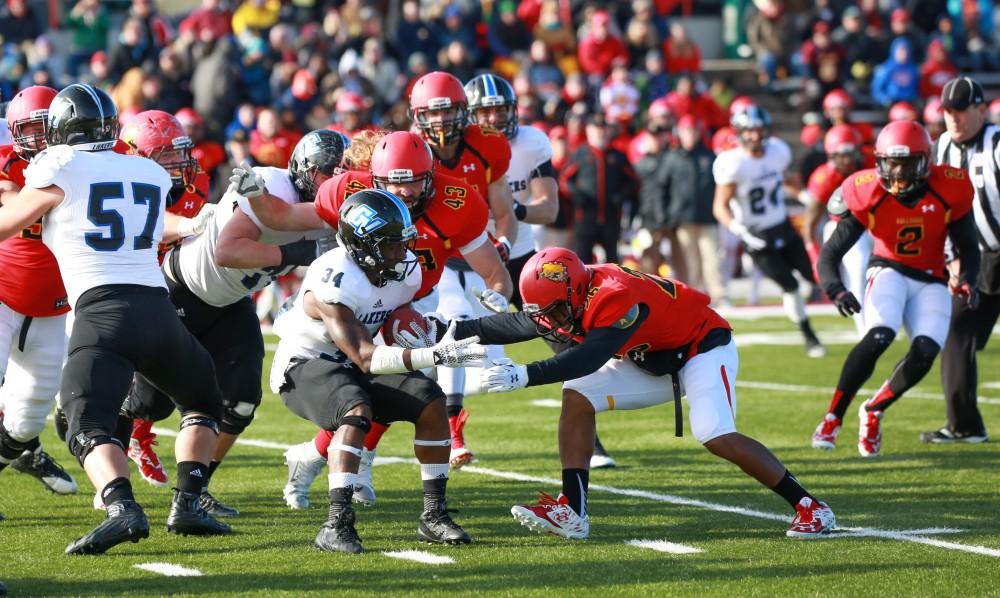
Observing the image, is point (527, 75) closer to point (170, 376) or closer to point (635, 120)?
point (635, 120)

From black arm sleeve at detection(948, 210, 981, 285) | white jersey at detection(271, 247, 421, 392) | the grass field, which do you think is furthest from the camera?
black arm sleeve at detection(948, 210, 981, 285)

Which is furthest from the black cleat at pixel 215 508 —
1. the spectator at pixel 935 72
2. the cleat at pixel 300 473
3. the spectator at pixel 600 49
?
the spectator at pixel 935 72

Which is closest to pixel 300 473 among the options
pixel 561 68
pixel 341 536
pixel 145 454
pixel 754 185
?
pixel 341 536

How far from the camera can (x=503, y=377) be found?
5.23 metres

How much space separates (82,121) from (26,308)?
104 centimetres

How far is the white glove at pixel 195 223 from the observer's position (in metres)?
6.23

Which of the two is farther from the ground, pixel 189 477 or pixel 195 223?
pixel 195 223

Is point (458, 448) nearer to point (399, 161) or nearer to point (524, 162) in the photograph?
point (524, 162)

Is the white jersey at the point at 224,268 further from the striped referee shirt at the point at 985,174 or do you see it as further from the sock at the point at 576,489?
the striped referee shirt at the point at 985,174

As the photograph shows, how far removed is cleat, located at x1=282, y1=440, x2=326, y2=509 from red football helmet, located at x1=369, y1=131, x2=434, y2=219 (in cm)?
112

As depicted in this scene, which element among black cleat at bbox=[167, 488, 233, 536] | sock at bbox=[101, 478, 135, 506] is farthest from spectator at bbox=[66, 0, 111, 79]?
sock at bbox=[101, 478, 135, 506]

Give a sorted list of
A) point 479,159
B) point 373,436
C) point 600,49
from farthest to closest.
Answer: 1. point 600,49
2. point 479,159
3. point 373,436

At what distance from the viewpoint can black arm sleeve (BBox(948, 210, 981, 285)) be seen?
7742 mm

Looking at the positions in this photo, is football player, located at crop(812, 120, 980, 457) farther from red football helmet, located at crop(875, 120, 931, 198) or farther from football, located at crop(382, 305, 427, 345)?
football, located at crop(382, 305, 427, 345)
